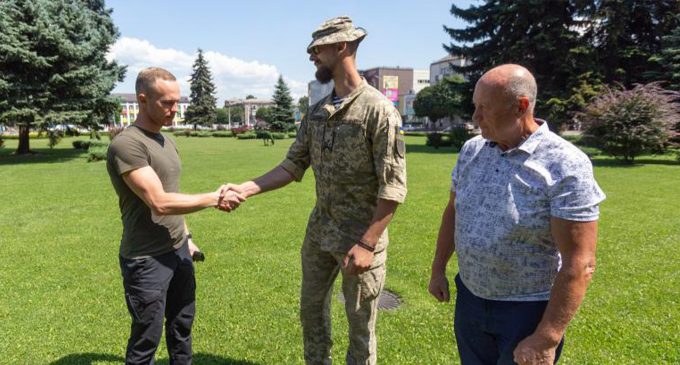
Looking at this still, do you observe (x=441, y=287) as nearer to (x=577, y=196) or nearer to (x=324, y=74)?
(x=577, y=196)

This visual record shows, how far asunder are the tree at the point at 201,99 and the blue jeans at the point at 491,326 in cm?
7826

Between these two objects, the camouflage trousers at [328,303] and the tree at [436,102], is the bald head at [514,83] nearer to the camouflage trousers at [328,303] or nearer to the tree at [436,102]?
the camouflage trousers at [328,303]

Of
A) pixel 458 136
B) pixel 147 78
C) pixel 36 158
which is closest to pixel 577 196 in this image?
pixel 147 78

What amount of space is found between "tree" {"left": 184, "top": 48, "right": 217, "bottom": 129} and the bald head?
7847 cm

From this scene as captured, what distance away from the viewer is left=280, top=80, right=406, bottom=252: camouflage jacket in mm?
2648

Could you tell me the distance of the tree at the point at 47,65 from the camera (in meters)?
20.3

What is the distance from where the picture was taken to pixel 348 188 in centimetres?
282

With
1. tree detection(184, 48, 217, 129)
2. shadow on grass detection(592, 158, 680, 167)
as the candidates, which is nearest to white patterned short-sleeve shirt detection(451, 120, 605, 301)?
shadow on grass detection(592, 158, 680, 167)

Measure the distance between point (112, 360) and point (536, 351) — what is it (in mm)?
3535

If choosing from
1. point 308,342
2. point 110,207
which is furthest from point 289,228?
point 308,342

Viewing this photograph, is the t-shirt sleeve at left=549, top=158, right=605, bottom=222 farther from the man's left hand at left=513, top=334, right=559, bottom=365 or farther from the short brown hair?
the short brown hair

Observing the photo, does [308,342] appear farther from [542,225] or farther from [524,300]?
[542,225]

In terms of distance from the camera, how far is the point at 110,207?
1057cm

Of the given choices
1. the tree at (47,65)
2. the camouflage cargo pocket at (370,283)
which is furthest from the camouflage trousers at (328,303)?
the tree at (47,65)
